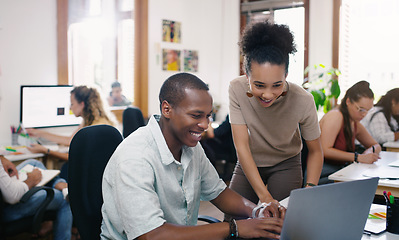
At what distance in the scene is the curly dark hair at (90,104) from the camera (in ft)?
11.0

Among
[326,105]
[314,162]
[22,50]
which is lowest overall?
[314,162]

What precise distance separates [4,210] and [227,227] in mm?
1741

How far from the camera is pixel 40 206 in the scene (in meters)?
2.53

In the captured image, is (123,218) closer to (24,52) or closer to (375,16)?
(24,52)

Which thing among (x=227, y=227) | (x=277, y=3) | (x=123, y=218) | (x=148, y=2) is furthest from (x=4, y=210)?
(x=277, y=3)

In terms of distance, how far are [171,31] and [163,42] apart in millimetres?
214

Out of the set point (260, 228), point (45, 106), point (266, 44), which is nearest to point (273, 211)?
point (260, 228)

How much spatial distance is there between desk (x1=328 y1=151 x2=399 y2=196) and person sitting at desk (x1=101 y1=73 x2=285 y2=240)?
850 millimetres

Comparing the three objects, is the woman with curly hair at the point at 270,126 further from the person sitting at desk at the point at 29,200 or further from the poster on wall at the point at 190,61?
the poster on wall at the point at 190,61

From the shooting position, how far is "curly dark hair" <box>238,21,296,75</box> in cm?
158

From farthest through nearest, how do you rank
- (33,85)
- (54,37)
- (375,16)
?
(375,16) < (54,37) < (33,85)

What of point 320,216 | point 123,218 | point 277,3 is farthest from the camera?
point 277,3

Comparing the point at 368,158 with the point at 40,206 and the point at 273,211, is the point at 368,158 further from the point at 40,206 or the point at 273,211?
the point at 40,206

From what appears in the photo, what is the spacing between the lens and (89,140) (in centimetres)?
161
